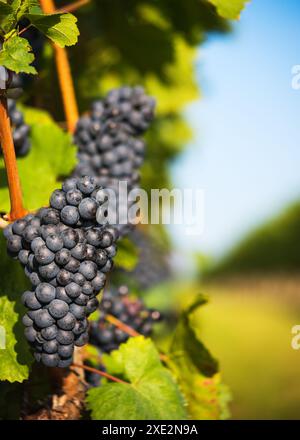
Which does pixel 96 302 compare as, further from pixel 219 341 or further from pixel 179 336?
pixel 219 341

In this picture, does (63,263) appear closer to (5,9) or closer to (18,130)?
(5,9)

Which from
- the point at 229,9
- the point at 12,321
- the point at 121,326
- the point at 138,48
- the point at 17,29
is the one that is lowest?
the point at 121,326

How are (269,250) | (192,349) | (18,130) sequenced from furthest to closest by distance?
(269,250) < (192,349) < (18,130)

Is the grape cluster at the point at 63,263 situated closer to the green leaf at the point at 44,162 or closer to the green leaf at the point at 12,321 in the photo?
the green leaf at the point at 12,321

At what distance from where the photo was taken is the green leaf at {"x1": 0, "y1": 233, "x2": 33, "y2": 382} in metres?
1.43

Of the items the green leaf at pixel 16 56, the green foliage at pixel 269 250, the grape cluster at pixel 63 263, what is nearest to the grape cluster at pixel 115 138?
the grape cluster at pixel 63 263

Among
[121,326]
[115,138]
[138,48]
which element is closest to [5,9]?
[115,138]

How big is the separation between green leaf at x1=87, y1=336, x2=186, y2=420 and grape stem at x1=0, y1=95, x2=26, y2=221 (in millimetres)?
603

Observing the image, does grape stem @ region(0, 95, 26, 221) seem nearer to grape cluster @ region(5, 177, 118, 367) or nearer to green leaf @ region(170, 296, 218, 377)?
grape cluster @ region(5, 177, 118, 367)

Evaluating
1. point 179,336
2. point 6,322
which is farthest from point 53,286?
point 179,336

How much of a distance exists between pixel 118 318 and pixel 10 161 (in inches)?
41.9

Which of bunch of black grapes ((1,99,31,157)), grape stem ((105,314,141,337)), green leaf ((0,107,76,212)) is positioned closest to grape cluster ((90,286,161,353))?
grape stem ((105,314,141,337))

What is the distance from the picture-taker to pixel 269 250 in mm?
37000
